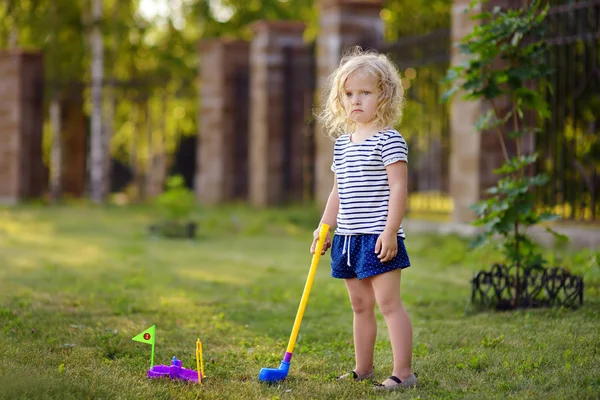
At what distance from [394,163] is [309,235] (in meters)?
7.43

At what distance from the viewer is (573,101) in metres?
8.45

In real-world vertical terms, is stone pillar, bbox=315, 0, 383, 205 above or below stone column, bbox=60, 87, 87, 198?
above

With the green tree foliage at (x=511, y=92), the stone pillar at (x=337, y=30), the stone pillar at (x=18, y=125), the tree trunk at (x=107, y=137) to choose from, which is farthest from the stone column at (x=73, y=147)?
the green tree foliage at (x=511, y=92)

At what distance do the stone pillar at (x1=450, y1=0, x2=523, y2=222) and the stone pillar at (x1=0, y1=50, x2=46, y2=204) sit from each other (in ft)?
35.5

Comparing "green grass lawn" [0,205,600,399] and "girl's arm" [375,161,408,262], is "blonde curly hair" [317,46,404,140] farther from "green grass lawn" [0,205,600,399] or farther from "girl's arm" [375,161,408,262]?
"green grass lawn" [0,205,600,399]

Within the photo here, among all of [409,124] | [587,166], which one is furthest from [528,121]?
[409,124]

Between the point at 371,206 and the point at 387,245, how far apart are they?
0.23 metres

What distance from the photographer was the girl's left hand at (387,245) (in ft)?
12.4

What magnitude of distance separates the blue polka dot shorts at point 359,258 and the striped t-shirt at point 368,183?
37mm

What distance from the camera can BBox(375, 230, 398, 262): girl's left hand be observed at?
378 cm

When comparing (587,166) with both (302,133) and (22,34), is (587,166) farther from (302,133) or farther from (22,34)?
(22,34)

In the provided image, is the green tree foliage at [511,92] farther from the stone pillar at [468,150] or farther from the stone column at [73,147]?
the stone column at [73,147]

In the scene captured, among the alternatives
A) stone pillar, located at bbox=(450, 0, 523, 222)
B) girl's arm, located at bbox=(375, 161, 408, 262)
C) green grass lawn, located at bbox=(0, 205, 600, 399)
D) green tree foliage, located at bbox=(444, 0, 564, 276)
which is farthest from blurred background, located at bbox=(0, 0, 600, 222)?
girl's arm, located at bbox=(375, 161, 408, 262)

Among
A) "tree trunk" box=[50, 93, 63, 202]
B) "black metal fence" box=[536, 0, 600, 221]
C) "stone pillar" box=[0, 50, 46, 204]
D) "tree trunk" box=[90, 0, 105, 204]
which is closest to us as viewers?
"black metal fence" box=[536, 0, 600, 221]
